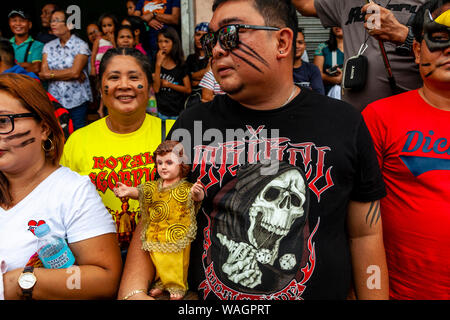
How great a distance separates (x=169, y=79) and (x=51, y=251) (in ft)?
12.9

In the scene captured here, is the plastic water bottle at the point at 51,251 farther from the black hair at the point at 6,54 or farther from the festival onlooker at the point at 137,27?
the festival onlooker at the point at 137,27

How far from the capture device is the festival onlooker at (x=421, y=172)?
6.19 feet

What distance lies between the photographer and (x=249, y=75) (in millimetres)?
1721

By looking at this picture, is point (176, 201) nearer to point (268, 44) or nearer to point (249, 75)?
point (249, 75)

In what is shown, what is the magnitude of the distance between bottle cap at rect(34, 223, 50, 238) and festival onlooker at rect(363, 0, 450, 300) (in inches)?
63.5

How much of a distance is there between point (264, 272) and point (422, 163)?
38.2 inches

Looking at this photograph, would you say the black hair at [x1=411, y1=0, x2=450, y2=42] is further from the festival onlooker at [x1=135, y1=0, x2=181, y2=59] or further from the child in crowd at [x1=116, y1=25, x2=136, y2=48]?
the festival onlooker at [x1=135, y1=0, x2=181, y2=59]

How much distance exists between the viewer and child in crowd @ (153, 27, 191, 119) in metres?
5.34

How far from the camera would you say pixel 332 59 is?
582 centimetres

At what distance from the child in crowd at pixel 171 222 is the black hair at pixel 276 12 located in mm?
678

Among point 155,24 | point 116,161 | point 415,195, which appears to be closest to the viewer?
point 415,195

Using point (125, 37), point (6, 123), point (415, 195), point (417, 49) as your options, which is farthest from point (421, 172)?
point (125, 37)

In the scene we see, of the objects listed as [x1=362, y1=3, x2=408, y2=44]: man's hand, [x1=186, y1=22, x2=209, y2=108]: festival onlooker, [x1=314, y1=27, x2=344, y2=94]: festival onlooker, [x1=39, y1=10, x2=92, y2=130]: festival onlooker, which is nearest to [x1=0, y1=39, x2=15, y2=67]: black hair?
[x1=39, y1=10, x2=92, y2=130]: festival onlooker

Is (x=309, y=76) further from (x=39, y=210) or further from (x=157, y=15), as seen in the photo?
(x=39, y=210)
